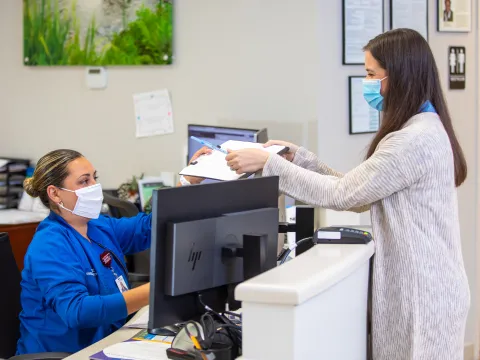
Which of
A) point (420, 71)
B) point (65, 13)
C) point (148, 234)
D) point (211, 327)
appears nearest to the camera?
point (211, 327)

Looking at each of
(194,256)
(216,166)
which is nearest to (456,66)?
(216,166)

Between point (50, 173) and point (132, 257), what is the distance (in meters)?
1.77

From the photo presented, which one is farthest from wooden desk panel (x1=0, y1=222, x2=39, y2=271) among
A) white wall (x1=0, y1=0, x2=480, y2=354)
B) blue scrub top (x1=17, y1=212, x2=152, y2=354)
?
blue scrub top (x1=17, y1=212, x2=152, y2=354)

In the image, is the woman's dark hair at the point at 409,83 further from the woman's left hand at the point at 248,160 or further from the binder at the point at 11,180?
the binder at the point at 11,180

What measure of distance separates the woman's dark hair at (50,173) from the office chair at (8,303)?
0.63 ft

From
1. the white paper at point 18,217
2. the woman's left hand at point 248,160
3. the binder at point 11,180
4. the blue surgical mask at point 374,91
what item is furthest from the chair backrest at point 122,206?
the blue surgical mask at point 374,91

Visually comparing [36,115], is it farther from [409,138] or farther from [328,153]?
[409,138]

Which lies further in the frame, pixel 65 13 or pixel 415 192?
pixel 65 13

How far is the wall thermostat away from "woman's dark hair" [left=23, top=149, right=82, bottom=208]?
205 cm

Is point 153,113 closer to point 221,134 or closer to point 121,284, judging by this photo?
point 221,134

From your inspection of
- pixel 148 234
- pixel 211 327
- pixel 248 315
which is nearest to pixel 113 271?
pixel 148 234

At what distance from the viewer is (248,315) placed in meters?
1.57

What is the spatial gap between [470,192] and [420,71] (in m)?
2.45

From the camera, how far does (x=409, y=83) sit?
2.06 meters
